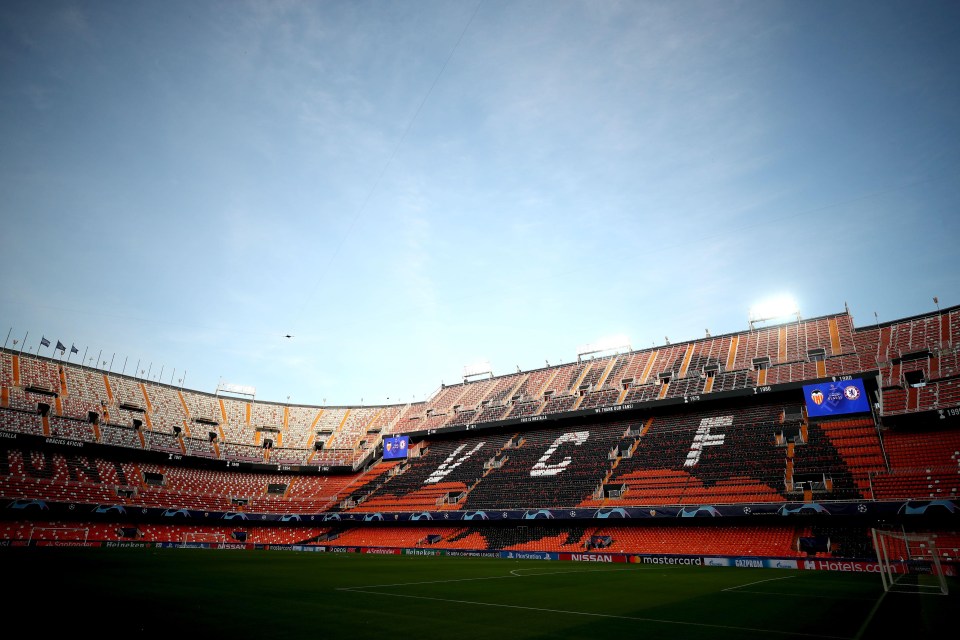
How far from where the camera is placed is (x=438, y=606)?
12.8m

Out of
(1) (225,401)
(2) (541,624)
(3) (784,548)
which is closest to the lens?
(2) (541,624)

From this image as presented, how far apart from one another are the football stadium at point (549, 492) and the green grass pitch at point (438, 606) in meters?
0.17

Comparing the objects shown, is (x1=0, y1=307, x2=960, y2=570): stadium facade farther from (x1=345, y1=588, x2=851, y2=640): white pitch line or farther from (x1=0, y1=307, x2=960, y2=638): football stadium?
(x1=345, y1=588, x2=851, y2=640): white pitch line

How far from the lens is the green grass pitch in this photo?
9711mm

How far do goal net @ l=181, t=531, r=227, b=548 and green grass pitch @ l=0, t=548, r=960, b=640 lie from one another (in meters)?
26.8

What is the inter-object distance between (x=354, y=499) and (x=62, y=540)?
22855 millimetres

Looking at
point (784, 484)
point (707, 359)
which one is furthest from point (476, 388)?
point (784, 484)

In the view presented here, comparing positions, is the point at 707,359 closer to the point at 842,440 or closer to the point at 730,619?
the point at 842,440

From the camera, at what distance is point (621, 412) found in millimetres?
48312

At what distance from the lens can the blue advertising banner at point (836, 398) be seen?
3672cm

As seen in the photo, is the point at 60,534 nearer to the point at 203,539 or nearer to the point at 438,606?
the point at 203,539

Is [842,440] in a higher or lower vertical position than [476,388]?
lower

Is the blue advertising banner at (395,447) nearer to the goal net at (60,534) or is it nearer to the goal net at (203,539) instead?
the goal net at (203,539)

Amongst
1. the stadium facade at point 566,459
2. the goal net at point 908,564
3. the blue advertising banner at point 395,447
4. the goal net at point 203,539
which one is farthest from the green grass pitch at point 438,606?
the blue advertising banner at point 395,447
